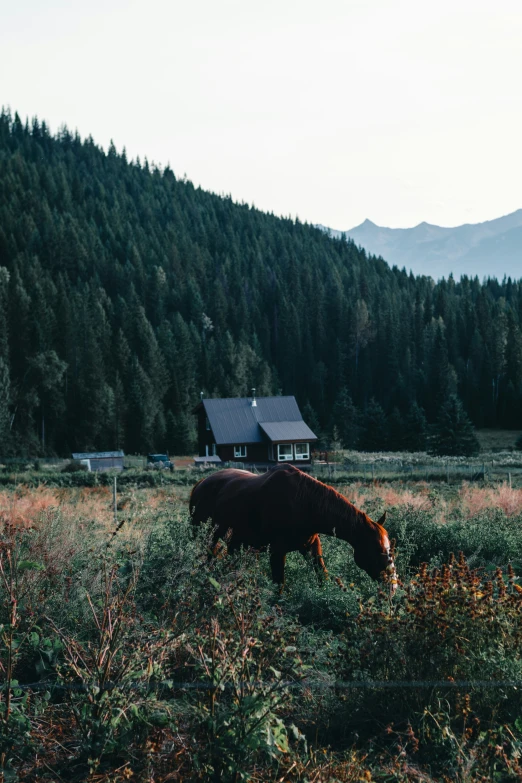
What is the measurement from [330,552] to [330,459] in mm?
48597

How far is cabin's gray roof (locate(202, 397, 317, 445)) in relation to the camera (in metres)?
56.5

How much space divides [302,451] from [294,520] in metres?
48.7

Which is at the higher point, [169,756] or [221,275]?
[221,275]

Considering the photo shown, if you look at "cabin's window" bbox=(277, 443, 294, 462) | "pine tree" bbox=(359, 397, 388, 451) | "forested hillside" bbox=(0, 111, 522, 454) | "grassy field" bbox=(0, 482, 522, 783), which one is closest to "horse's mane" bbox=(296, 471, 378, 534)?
"grassy field" bbox=(0, 482, 522, 783)

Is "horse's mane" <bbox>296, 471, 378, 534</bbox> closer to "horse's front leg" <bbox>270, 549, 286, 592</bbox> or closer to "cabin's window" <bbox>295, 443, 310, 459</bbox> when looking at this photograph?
"horse's front leg" <bbox>270, 549, 286, 592</bbox>

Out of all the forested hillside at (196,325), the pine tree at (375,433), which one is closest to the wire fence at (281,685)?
the forested hillside at (196,325)

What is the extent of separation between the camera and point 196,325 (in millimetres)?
112188

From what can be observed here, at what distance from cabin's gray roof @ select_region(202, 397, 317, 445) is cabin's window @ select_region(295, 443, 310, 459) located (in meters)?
1.00

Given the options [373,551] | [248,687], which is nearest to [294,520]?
[373,551]

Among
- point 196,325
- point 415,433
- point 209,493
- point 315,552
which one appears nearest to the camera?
point 315,552

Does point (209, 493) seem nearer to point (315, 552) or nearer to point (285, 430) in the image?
point (315, 552)

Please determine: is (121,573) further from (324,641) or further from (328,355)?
(328,355)

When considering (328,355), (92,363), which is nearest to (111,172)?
(328,355)

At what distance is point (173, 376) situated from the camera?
3531 inches
